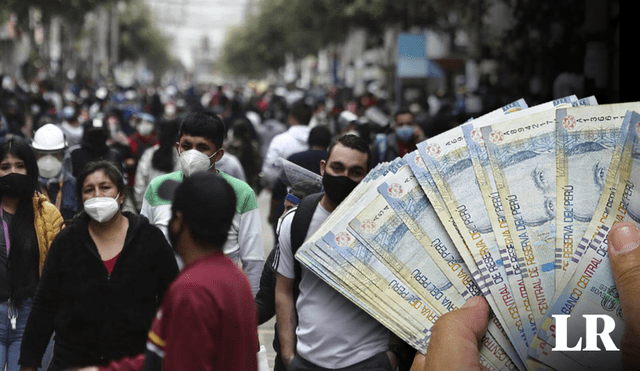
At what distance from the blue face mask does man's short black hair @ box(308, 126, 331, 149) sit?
1288mm

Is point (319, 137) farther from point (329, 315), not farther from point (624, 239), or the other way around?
point (624, 239)

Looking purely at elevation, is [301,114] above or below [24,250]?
above

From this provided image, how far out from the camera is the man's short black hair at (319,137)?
793 cm

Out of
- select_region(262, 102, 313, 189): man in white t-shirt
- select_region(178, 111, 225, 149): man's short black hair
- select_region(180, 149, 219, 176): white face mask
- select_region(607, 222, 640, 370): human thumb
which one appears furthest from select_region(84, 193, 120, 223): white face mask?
select_region(262, 102, 313, 189): man in white t-shirt

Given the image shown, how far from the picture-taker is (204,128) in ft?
16.5

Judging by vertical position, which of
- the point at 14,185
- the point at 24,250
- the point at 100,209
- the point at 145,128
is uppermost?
the point at 100,209

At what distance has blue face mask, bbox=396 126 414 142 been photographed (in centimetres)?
912

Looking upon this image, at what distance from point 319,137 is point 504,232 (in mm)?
4582

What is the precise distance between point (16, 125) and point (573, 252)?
1042 centimetres

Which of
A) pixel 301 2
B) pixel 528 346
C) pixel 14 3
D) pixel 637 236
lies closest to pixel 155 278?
pixel 528 346

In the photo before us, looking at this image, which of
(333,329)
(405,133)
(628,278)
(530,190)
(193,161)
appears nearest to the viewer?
(628,278)

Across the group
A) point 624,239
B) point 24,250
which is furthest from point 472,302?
point 24,250

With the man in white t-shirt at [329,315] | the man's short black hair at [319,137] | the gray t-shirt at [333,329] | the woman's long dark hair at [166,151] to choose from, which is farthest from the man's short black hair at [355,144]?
the woman's long dark hair at [166,151]

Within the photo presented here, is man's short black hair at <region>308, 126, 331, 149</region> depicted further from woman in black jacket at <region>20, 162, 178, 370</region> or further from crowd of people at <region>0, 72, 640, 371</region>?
woman in black jacket at <region>20, 162, 178, 370</region>
